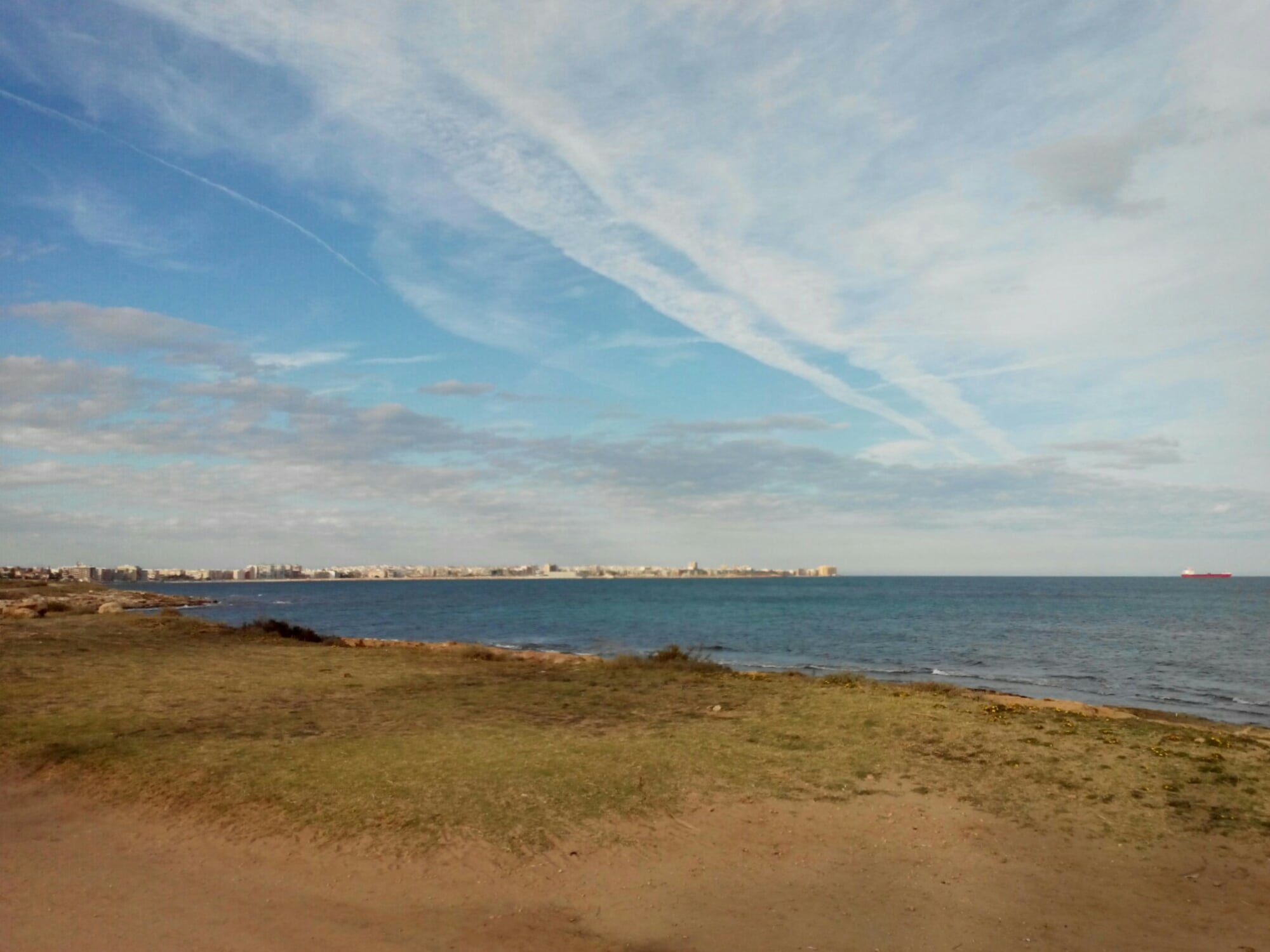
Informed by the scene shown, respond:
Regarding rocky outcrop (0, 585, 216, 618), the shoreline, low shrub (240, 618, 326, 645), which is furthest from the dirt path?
rocky outcrop (0, 585, 216, 618)

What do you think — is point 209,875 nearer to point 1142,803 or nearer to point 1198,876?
point 1198,876

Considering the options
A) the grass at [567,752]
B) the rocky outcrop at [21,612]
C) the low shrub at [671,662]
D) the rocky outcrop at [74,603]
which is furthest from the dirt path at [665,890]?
the rocky outcrop at [74,603]

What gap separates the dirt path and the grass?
64 centimetres

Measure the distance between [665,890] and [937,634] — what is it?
54.4 metres

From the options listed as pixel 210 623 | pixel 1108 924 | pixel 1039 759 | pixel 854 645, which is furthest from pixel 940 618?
pixel 1108 924

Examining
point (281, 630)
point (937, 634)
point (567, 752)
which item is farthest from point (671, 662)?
point (937, 634)

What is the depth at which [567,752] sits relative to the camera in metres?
12.4

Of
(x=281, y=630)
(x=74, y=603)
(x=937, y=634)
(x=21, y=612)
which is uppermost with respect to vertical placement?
(x=21, y=612)

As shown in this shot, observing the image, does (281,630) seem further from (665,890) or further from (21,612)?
(665,890)

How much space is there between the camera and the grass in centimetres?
996

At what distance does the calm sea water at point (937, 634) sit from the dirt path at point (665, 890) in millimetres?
21473

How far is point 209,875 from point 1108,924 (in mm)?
8415

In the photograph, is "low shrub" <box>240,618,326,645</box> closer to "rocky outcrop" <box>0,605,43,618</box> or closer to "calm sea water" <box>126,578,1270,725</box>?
"rocky outcrop" <box>0,605,43,618</box>

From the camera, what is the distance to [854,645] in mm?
49812
